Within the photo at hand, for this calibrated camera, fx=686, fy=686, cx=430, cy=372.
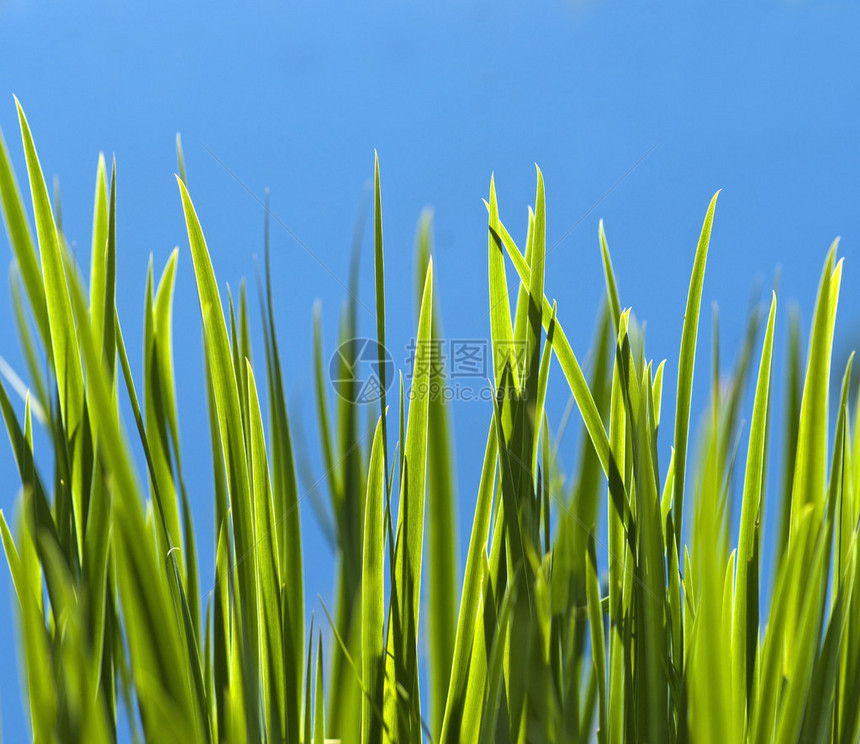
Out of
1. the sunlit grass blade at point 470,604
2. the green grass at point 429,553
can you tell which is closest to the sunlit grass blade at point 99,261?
the green grass at point 429,553

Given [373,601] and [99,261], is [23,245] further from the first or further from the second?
[373,601]

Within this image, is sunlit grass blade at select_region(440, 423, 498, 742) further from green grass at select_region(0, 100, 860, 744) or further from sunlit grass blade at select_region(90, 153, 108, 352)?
sunlit grass blade at select_region(90, 153, 108, 352)

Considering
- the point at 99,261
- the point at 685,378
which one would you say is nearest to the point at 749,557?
the point at 685,378

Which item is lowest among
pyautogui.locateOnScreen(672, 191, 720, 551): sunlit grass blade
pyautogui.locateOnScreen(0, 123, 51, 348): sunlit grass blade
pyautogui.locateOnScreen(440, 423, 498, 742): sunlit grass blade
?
pyautogui.locateOnScreen(440, 423, 498, 742): sunlit grass blade

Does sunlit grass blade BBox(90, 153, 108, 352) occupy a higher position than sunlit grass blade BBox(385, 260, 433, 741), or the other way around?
sunlit grass blade BBox(90, 153, 108, 352)

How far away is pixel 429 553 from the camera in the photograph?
219 millimetres

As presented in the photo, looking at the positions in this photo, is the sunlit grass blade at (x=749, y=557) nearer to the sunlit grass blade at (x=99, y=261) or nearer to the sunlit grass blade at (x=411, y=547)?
the sunlit grass blade at (x=411, y=547)

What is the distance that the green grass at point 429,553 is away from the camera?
0.52ft

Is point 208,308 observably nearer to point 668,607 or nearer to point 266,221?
point 266,221

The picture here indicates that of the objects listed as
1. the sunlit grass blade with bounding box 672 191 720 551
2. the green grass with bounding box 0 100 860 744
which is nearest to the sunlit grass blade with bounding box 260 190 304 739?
the green grass with bounding box 0 100 860 744

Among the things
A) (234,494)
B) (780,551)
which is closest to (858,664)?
(780,551)

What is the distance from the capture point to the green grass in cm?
16

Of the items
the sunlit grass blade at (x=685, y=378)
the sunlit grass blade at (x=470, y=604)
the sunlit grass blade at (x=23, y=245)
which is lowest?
the sunlit grass blade at (x=470, y=604)

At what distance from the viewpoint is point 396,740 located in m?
0.19
